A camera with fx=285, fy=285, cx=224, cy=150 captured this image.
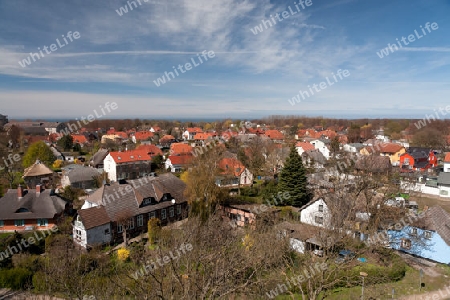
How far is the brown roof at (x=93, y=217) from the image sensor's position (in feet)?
77.8

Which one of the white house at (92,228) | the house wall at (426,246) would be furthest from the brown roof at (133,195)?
the house wall at (426,246)

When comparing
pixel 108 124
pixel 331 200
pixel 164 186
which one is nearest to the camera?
pixel 331 200

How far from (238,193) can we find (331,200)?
49.6 feet

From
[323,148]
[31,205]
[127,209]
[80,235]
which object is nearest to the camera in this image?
[80,235]

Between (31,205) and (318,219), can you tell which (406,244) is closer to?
(318,219)

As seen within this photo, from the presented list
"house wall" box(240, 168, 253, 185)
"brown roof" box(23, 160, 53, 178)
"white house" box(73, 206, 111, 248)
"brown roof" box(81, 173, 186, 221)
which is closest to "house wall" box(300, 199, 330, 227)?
"brown roof" box(81, 173, 186, 221)

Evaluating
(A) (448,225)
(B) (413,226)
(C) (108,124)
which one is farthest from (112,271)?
(C) (108,124)

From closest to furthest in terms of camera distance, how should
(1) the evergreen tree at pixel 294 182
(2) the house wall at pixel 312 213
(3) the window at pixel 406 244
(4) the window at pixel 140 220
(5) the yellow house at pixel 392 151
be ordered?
(3) the window at pixel 406 244, (2) the house wall at pixel 312 213, (4) the window at pixel 140 220, (1) the evergreen tree at pixel 294 182, (5) the yellow house at pixel 392 151

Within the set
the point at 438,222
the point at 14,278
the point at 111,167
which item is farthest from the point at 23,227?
the point at 438,222

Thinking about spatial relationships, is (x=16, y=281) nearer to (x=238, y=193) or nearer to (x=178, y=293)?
(x=178, y=293)

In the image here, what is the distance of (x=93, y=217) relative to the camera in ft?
79.8

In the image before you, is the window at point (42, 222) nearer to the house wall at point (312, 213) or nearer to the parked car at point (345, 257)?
the house wall at point (312, 213)

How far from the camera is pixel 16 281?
712 inches

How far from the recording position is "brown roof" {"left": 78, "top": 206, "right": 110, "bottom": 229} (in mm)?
23703
